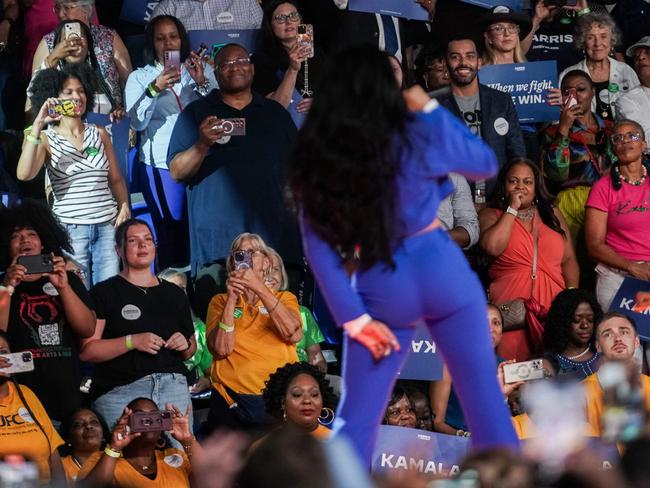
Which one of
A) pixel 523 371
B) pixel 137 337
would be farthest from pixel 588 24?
pixel 137 337

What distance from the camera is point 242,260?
7238 mm

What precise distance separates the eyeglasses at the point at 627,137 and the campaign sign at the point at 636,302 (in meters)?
0.90

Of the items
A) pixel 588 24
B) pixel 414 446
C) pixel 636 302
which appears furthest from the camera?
pixel 588 24

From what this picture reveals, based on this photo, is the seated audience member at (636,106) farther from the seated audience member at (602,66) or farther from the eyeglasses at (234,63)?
the eyeglasses at (234,63)

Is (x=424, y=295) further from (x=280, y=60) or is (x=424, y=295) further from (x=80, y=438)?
(x=280, y=60)

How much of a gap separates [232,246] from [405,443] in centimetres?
140

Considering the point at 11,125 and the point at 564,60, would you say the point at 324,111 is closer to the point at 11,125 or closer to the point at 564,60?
the point at 11,125

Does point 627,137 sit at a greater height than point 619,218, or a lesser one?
greater

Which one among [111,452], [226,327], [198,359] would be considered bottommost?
[111,452]

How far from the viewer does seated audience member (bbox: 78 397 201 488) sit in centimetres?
641

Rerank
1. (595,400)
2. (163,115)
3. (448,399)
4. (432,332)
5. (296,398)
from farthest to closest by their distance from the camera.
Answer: (163,115) < (448,399) < (296,398) < (595,400) < (432,332)

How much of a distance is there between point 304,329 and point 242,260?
567 mm

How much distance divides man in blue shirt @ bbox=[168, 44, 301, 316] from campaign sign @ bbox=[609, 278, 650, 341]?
→ 6.14ft

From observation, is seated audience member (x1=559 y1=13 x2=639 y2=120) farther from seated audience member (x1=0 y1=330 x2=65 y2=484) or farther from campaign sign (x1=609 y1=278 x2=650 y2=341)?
seated audience member (x1=0 y1=330 x2=65 y2=484)
